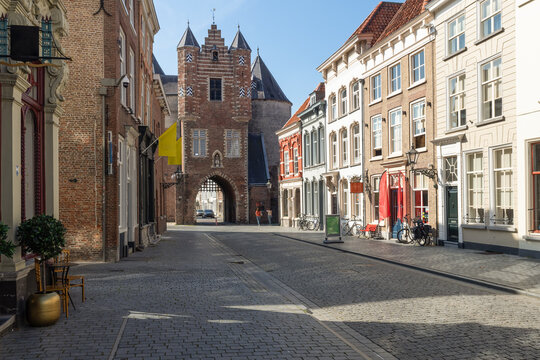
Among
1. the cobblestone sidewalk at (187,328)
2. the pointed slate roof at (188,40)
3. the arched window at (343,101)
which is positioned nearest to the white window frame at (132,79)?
the cobblestone sidewalk at (187,328)

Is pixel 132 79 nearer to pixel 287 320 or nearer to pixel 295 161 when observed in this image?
pixel 287 320

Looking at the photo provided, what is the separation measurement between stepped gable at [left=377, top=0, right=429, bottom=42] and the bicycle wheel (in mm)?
8717

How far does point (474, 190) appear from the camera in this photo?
18156 millimetres

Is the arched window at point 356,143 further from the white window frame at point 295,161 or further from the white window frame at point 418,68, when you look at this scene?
the white window frame at point 295,161

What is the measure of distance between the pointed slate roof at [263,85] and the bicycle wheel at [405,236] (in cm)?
4057

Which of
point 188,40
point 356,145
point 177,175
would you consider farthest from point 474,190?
point 188,40

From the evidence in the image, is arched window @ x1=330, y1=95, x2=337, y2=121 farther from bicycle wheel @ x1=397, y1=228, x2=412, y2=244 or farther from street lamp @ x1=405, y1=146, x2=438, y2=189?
bicycle wheel @ x1=397, y1=228, x2=412, y2=244

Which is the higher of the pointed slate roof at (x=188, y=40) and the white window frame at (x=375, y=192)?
the pointed slate roof at (x=188, y=40)

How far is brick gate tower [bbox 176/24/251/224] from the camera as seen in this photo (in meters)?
51.6

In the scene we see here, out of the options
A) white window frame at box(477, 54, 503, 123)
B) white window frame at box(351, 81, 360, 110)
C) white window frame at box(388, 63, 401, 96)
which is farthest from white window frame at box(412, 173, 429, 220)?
white window frame at box(351, 81, 360, 110)

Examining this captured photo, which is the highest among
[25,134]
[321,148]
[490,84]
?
[490,84]

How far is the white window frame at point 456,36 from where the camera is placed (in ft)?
61.3

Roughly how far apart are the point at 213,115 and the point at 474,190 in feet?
121

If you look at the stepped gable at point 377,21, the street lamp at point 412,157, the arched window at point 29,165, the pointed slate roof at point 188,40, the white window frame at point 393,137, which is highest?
the pointed slate roof at point 188,40
